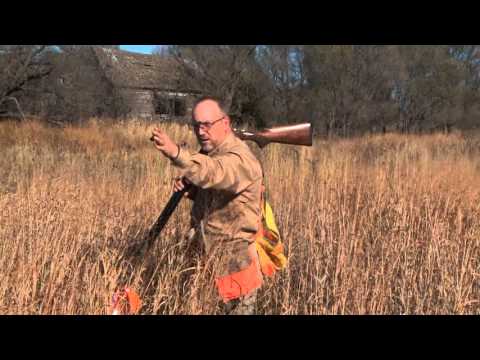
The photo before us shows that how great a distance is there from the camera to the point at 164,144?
176 centimetres

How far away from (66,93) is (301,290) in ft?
51.0

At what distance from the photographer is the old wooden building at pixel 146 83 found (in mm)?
18812

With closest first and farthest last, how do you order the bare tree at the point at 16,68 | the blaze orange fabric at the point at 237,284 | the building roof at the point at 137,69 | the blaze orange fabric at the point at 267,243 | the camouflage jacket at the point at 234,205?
1. the camouflage jacket at the point at 234,205
2. the blaze orange fabric at the point at 237,284
3. the blaze orange fabric at the point at 267,243
4. the bare tree at the point at 16,68
5. the building roof at the point at 137,69

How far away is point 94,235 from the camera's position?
10.8ft

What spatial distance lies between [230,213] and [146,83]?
20593mm

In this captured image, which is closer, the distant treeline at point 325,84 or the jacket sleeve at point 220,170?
the jacket sleeve at point 220,170

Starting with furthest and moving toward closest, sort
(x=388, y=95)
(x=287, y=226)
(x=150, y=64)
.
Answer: (x=150, y=64)
(x=388, y=95)
(x=287, y=226)

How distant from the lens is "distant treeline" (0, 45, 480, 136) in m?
18.2

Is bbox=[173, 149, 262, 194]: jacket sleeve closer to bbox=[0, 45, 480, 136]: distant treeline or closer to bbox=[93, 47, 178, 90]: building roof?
bbox=[0, 45, 480, 136]: distant treeline

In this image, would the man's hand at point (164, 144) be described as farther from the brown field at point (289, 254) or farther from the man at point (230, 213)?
the brown field at point (289, 254)

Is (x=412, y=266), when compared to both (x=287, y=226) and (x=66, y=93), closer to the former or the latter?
(x=287, y=226)

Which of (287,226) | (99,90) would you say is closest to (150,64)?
(99,90)

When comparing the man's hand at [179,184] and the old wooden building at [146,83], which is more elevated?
the old wooden building at [146,83]

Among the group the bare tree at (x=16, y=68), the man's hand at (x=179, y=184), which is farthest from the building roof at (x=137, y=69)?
the man's hand at (x=179, y=184)
